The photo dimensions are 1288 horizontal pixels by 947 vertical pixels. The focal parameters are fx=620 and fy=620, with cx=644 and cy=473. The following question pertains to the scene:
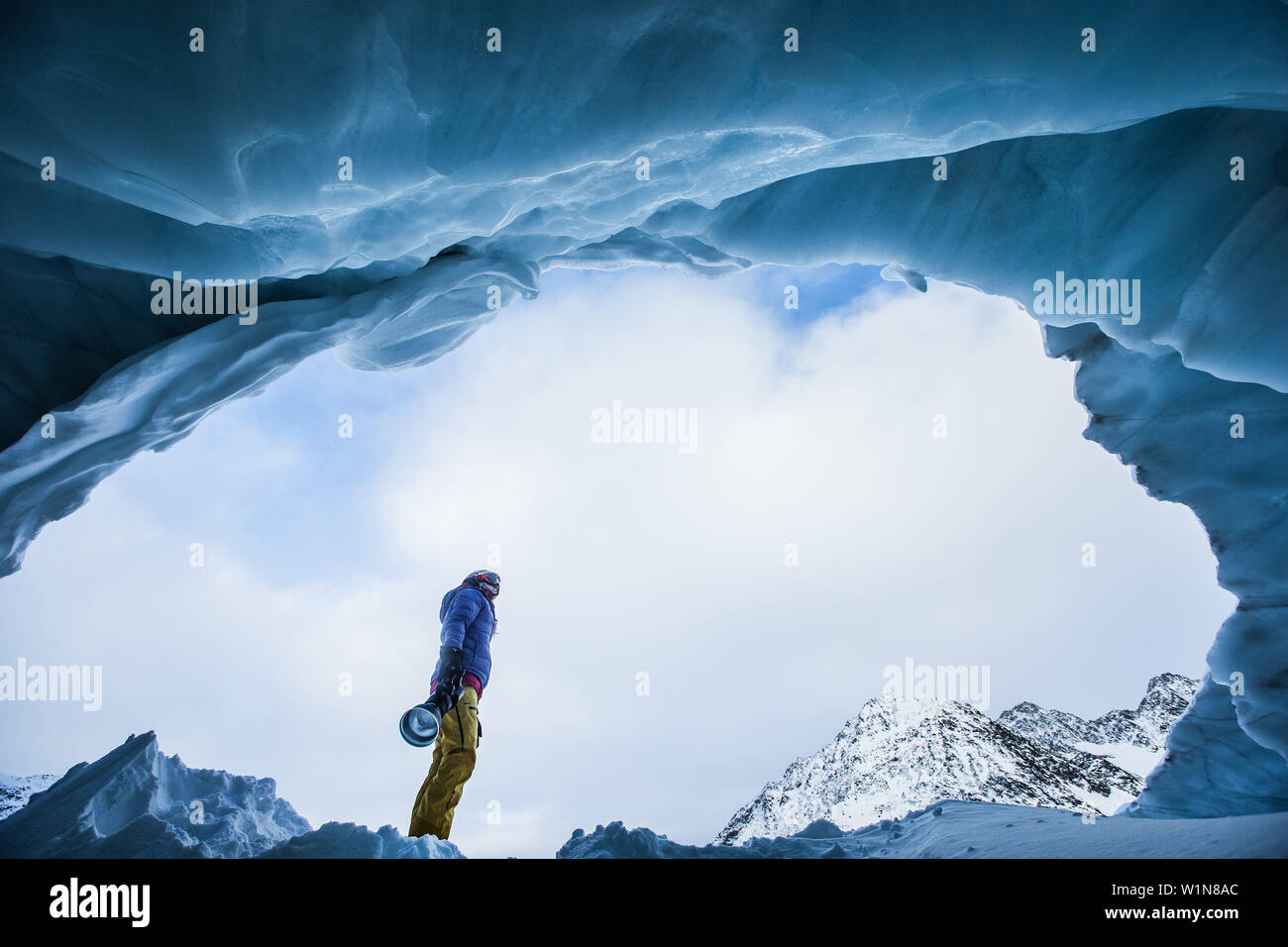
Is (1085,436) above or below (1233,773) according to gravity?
above

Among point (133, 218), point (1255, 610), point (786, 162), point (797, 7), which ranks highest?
point (797, 7)

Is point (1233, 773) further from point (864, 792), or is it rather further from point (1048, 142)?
point (864, 792)

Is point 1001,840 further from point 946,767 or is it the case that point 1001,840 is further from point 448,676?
point 946,767

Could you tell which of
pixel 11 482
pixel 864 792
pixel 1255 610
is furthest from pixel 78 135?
pixel 864 792

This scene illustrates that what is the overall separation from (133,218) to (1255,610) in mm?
7287

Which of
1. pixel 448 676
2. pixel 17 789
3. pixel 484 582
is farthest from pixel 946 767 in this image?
pixel 17 789

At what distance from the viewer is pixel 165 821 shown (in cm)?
363

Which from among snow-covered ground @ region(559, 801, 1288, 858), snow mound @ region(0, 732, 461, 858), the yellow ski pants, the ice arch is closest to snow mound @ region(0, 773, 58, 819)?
snow mound @ region(0, 732, 461, 858)

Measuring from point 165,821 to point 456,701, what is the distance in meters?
1.72

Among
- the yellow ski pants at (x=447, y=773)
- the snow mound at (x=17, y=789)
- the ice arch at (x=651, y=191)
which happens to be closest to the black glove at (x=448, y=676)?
the yellow ski pants at (x=447, y=773)

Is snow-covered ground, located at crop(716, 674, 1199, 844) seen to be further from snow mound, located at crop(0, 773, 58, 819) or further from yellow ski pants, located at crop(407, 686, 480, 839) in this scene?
snow mound, located at crop(0, 773, 58, 819)

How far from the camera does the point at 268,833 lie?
4523 millimetres

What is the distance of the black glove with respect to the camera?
4359 millimetres
